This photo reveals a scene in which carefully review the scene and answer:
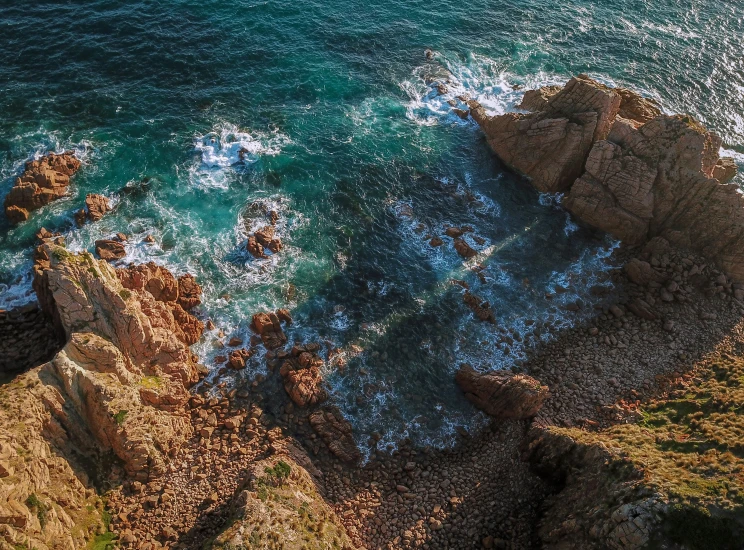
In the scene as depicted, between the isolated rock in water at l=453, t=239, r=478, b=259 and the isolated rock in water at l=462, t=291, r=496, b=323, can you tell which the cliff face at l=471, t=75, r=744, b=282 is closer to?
the isolated rock in water at l=453, t=239, r=478, b=259

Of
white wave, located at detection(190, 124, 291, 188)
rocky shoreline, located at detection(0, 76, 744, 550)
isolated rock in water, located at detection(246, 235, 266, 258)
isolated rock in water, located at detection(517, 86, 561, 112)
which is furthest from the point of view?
isolated rock in water, located at detection(517, 86, 561, 112)

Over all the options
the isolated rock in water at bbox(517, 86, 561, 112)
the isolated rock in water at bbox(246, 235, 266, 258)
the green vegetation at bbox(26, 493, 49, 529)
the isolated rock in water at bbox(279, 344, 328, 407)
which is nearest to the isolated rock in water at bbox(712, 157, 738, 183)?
the isolated rock in water at bbox(517, 86, 561, 112)

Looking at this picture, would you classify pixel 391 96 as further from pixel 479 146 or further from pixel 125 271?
pixel 125 271

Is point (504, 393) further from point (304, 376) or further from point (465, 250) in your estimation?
point (465, 250)

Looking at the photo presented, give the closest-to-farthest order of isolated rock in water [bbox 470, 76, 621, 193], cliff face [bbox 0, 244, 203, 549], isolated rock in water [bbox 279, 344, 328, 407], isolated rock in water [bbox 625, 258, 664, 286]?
cliff face [bbox 0, 244, 203, 549] < isolated rock in water [bbox 279, 344, 328, 407] < isolated rock in water [bbox 625, 258, 664, 286] < isolated rock in water [bbox 470, 76, 621, 193]

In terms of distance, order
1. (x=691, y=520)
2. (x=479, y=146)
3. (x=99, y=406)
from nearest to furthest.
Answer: (x=691, y=520) → (x=99, y=406) → (x=479, y=146)

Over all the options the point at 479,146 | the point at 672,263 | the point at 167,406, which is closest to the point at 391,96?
the point at 479,146

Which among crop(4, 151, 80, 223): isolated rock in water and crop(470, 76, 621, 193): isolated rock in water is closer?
crop(4, 151, 80, 223): isolated rock in water
